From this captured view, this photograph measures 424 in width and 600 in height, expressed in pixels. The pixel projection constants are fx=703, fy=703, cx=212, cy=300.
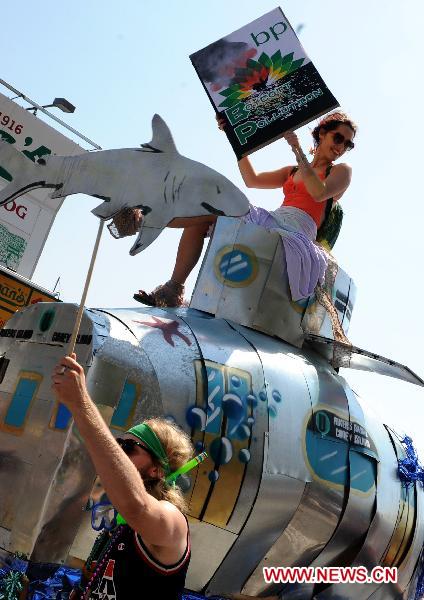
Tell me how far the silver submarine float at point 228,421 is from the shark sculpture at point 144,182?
0.04ft

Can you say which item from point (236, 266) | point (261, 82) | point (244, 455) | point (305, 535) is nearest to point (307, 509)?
point (305, 535)

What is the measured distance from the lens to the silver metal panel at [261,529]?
3291mm

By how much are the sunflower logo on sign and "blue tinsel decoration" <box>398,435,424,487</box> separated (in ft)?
7.79

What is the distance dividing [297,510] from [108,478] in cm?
204

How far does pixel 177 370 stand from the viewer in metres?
3.24

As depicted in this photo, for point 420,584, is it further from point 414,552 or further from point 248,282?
point 248,282

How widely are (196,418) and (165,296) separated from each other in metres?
1.14

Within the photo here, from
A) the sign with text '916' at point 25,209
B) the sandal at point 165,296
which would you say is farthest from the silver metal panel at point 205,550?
the sign with text '916' at point 25,209

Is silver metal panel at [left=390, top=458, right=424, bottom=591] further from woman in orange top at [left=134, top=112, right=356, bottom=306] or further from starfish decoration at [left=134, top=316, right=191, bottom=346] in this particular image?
starfish decoration at [left=134, top=316, right=191, bottom=346]

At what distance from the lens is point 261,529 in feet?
11.0

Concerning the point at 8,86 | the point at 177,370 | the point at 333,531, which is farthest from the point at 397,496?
the point at 8,86

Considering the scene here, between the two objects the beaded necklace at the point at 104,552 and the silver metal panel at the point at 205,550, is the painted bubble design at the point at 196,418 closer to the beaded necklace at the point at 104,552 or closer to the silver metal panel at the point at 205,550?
the silver metal panel at the point at 205,550

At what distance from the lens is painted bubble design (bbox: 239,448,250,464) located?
10.7 feet

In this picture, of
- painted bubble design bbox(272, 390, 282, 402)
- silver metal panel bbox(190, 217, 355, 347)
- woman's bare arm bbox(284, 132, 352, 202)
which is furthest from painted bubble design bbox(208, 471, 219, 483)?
woman's bare arm bbox(284, 132, 352, 202)
